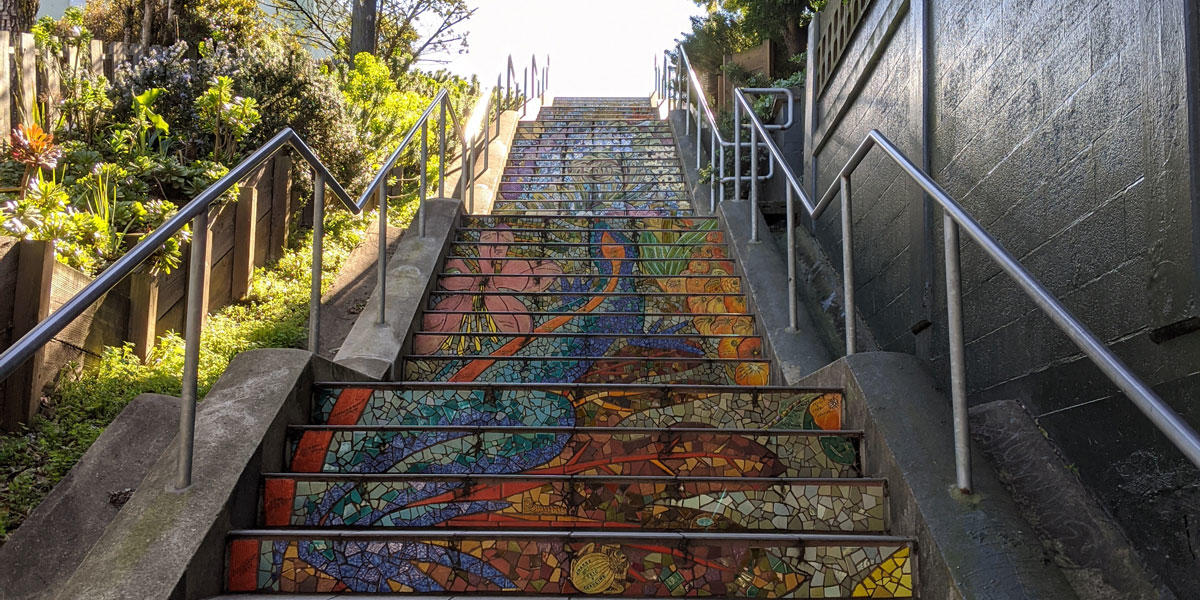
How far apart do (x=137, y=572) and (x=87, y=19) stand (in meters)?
10.7

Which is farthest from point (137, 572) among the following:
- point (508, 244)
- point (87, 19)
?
point (87, 19)

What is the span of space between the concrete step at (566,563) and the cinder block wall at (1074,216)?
24.0 inches

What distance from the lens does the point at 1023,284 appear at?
1.93 m

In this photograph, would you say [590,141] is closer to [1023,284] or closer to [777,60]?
[777,60]

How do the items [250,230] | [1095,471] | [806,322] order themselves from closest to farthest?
1. [1095,471]
2. [806,322]
3. [250,230]

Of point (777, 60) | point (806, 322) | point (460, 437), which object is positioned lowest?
point (460, 437)

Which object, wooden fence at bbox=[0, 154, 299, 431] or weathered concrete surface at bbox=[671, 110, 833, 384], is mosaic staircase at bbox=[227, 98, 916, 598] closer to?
weathered concrete surface at bbox=[671, 110, 833, 384]

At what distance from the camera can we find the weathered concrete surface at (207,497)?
1987 millimetres

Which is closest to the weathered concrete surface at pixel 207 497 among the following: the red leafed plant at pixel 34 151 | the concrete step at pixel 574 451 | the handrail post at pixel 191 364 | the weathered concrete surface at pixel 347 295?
the handrail post at pixel 191 364

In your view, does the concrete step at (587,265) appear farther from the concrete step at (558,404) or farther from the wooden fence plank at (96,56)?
the wooden fence plank at (96,56)

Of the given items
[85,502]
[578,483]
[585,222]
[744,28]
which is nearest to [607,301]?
[585,222]

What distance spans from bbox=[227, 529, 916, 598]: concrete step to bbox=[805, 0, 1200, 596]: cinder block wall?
2.00ft

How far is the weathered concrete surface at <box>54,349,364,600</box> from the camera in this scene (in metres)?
1.99

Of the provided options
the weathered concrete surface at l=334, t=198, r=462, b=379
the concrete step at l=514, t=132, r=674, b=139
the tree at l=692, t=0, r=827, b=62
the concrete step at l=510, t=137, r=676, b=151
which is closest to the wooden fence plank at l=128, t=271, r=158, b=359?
the weathered concrete surface at l=334, t=198, r=462, b=379
